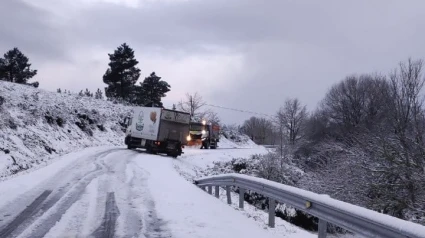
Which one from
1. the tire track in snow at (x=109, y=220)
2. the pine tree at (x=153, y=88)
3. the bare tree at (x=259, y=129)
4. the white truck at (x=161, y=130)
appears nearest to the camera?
the tire track in snow at (x=109, y=220)

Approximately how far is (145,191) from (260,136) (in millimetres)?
109720

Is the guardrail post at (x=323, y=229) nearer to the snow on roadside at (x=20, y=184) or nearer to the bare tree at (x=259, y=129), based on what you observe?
the snow on roadside at (x=20, y=184)

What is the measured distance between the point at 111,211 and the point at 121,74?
53267mm

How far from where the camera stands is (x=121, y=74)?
2343 inches

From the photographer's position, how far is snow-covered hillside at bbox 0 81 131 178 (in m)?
19.3

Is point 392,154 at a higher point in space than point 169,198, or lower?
higher

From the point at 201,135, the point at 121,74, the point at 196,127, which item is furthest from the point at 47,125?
the point at 121,74

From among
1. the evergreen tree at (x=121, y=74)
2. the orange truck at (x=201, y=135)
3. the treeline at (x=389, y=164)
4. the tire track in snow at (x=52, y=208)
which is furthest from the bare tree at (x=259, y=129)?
the tire track in snow at (x=52, y=208)

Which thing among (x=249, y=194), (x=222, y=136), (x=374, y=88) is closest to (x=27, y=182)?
(x=249, y=194)

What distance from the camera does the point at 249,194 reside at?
81.9ft

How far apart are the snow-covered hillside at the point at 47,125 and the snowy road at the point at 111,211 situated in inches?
212

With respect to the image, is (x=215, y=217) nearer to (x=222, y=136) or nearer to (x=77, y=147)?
(x=77, y=147)

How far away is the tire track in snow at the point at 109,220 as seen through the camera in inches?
251

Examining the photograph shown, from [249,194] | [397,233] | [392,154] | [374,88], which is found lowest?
[249,194]
